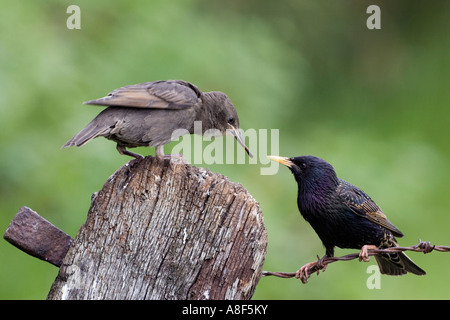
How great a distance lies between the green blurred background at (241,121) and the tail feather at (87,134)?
155 cm

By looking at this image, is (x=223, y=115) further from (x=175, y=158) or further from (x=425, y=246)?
(x=425, y=246)

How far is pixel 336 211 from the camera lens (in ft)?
16.5

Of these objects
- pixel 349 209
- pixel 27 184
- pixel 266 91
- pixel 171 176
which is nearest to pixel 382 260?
pixel 349 209

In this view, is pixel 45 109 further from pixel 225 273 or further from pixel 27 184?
pixel 225 273

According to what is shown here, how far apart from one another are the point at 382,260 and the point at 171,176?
7.02ft

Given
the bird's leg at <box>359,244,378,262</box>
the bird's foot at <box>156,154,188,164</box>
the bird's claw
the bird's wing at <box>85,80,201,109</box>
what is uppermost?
the bird's wing at <box>85,80,201,109</box>

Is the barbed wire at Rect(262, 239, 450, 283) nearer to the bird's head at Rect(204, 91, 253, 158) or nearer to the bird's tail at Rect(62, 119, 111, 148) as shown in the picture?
the bird's head at Rect(204, 91, 253, 158)

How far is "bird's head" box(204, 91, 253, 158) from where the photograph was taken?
5.34 meters

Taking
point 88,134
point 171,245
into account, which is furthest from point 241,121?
point 171,245

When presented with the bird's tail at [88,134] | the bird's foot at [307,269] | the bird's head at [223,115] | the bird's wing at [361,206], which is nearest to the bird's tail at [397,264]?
the bird's wing at [361,206]

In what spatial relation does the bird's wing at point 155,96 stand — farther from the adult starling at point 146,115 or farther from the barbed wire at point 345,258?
the barbed wire at point 345,258

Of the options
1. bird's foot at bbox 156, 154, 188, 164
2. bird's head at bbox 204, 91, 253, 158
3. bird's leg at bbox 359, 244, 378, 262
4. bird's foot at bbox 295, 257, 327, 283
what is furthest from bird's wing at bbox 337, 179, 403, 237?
bird's foot at bbox 156, 154, 188, 164

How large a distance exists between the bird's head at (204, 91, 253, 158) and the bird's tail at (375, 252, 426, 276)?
48.8 inches

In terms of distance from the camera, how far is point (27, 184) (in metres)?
6.70
